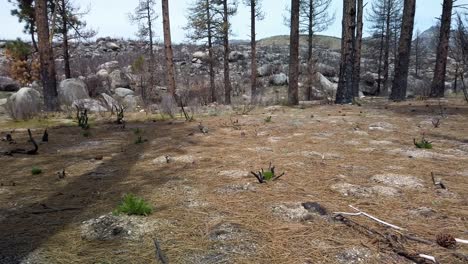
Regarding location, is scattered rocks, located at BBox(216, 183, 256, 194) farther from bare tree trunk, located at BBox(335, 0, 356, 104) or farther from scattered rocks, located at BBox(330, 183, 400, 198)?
bare tree trunk, located at BBox(335, 0, 356, 104)

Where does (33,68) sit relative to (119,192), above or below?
above

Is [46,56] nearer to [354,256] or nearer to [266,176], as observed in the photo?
[266,176]

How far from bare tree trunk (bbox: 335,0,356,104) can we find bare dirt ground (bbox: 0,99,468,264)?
228 inches

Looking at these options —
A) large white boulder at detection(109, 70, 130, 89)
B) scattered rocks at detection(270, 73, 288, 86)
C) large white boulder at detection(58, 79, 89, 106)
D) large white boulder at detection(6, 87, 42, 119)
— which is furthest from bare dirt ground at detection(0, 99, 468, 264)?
scattered rocks at detection(270, 73, 288, 86)

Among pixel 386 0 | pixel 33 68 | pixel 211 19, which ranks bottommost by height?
pixel 33 68

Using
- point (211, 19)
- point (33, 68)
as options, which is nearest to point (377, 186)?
point (211, 19)

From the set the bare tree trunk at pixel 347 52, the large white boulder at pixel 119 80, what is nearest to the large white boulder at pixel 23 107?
the bare tree trunk at pixel 347 52

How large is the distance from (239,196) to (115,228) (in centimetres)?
106

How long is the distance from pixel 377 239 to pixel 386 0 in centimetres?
3484

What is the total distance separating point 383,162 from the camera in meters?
3.94

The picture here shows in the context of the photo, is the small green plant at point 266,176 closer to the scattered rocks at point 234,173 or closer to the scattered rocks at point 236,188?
the scattered rocks at point 236,188

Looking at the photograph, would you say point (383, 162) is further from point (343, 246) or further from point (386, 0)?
point (386, 0)

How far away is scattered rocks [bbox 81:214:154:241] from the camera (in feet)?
7.34

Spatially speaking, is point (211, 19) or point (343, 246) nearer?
point (343, 246)
